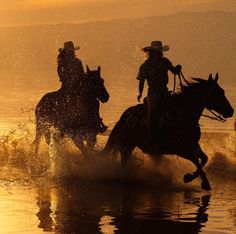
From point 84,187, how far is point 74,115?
329 centimetres

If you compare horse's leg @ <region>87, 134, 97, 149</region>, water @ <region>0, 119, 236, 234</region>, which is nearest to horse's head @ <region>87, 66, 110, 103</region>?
horse's leg @ <region>87, 134, 97, 149</region>

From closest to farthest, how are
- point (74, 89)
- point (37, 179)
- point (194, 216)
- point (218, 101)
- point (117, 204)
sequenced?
point (194, 216)
point (117, 204)
point (218, 101)
point (37, 179)
point (74, 89)

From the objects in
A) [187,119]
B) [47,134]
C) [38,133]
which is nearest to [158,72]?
[187,119]

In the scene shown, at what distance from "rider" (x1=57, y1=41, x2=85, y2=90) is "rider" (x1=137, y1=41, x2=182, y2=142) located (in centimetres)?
284

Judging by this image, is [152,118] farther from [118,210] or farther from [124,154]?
[118,210]

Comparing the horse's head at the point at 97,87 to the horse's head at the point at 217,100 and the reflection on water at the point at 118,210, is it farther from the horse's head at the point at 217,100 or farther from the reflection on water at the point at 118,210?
the horse's head at the point at 217,100

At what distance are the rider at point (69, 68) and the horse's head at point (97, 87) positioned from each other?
14.8 inches

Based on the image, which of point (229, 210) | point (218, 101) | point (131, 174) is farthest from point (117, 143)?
point (229, 210)

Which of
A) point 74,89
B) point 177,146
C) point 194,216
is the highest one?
point 74,89

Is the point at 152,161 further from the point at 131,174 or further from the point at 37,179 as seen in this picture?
the point at 37,179

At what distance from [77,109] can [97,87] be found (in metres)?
0.85

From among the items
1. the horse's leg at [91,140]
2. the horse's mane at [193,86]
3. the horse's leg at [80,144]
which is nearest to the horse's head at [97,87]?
the horse's leg at [91,140]

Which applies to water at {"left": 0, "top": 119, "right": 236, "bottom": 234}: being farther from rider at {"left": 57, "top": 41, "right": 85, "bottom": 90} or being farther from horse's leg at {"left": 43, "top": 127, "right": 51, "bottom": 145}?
rider at {"left": 57, "top": 41, "right": 85, "bottom": 90}

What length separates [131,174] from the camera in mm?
22797
